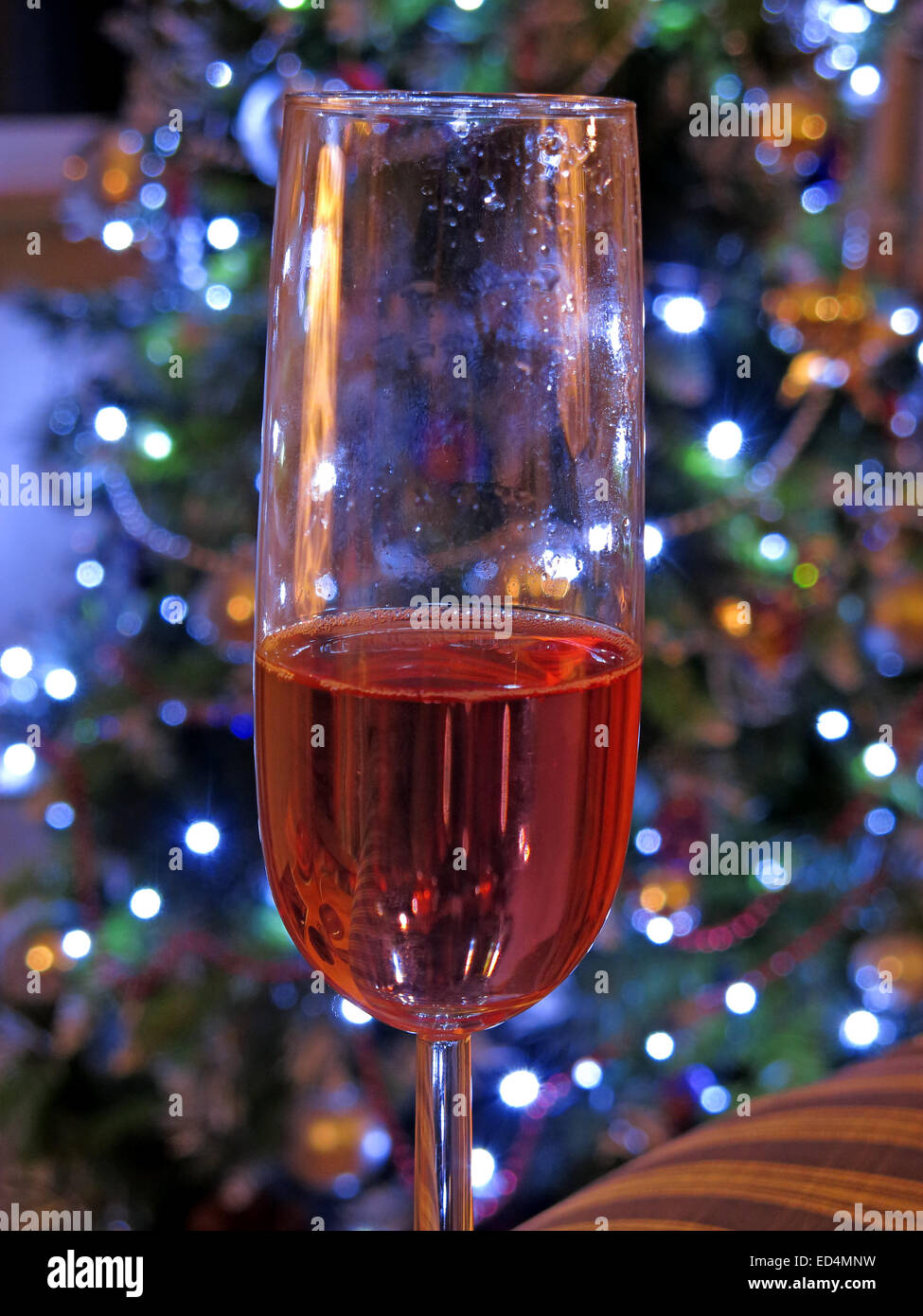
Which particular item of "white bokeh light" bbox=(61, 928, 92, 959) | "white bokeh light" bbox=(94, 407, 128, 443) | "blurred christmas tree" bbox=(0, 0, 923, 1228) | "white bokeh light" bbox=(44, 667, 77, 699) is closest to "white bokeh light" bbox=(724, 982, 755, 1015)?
"blurred christmas tree" bbox=(0, 0, 923, 1228)

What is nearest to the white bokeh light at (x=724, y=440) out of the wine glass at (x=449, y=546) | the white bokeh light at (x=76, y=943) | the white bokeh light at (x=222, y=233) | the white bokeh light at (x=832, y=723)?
the white bokeh light at (x=832, y=723)

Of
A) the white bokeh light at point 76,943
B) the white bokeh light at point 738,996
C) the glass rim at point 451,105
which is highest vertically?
the glass rim at point 451,105

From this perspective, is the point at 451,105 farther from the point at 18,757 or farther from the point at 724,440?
the point at 18,757

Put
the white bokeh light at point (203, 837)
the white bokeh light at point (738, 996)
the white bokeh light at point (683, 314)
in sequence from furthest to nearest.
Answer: the white bokeh light at point (738, 996) → the white bokeh light at point (203, 837) → the white bokeh light at point (683, 314)

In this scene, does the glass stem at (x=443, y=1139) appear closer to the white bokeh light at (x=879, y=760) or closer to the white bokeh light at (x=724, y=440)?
the white bokeh light at (x=724, y=440)
